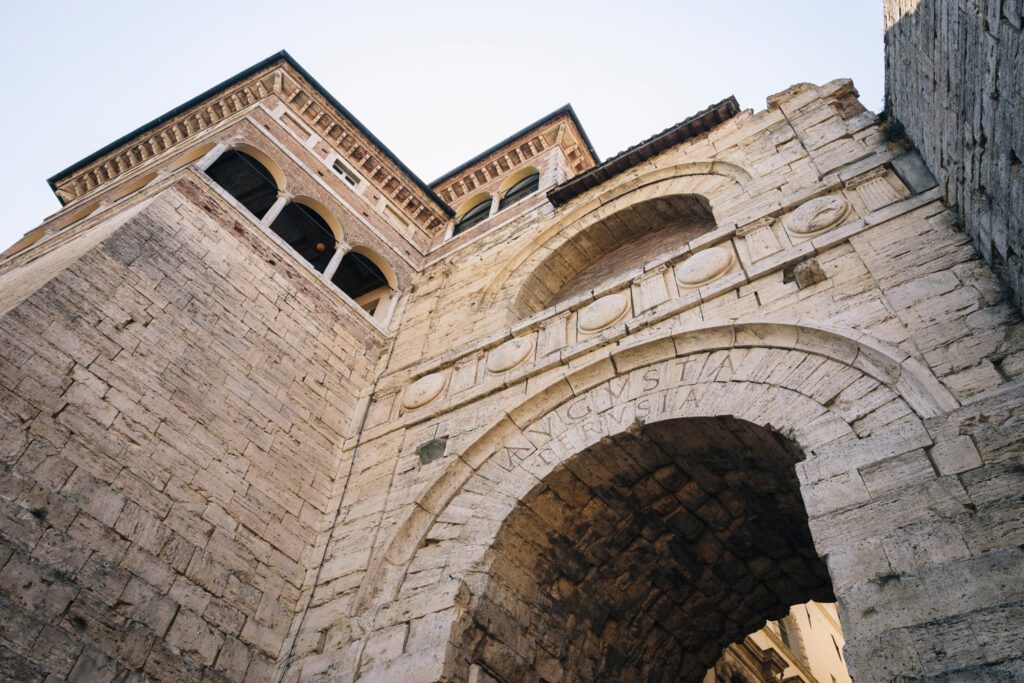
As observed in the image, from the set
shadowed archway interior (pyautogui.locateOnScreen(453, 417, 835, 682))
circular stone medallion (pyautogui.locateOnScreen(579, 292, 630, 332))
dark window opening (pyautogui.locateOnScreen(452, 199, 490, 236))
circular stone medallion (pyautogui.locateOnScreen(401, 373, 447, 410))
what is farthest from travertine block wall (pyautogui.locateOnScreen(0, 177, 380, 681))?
dark window opening (pyautogui.locateOnScreen(452, 199, 490, 236))

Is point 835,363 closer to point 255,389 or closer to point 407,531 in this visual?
point 407,531

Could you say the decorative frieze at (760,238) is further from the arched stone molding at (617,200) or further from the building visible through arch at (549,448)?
the arched stone molding at (617,200)

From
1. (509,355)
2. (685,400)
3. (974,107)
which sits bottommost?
(685,400)

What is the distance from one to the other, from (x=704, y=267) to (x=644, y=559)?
2.45 m

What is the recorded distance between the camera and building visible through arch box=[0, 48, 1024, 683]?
382 cm

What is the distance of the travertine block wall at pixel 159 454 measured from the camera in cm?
454

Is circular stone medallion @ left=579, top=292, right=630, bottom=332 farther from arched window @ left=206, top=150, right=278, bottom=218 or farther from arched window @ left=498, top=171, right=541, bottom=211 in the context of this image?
arched window @ left=206, top=150, right=278, bottom=218

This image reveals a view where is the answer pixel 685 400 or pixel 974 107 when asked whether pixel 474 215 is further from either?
pixel 974 107

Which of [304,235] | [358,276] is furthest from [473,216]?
[304,235]

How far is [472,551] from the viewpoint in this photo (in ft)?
17.4

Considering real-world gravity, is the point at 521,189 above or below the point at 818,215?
above

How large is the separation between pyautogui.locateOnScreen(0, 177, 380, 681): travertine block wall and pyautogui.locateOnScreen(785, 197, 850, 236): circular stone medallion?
4649 millimetres

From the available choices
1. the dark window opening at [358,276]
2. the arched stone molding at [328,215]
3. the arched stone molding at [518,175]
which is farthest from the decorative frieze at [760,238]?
the arched stone molding at [518,175]

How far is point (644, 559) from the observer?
5.96 meters
